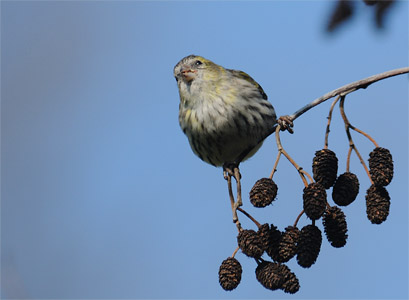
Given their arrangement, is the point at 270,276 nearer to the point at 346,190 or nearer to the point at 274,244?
the point at 274,244

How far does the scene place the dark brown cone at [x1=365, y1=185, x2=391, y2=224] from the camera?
7.00ft

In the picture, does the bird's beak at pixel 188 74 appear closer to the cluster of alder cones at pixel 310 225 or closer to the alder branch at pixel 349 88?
the alder branch at pixel 349 88

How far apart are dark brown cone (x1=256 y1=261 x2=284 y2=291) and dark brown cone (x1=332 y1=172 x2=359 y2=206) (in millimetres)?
339

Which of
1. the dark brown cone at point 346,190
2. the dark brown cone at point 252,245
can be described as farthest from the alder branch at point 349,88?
the dark brown cone at point 252,245

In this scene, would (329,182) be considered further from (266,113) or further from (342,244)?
(266,113)

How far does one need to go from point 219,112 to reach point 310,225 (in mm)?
1505

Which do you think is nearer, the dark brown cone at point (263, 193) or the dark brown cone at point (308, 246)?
the dark brown cone at point (308, 246)

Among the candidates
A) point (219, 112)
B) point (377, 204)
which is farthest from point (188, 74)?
point (377, 204)

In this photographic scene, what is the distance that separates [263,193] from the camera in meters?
2.14

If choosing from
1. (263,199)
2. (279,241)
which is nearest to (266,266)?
(279,241)

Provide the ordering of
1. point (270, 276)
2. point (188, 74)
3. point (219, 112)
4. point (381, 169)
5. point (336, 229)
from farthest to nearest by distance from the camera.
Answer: point (188, 74) → point (219, 112) → point (381, 169) → point (336, 229) → point (270, 276)

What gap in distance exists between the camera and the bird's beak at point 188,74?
3766 millimetres

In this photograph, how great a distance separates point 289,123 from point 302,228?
607 mm

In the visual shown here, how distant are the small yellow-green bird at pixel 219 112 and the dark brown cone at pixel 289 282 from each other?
4.29 ft
